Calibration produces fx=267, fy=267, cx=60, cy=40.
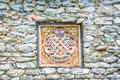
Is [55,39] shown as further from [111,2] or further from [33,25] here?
[111,2]

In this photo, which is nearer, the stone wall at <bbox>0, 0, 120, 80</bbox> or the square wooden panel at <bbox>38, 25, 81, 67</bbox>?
the stone wall at <bbox>0, 0, 120, 80</bbox>

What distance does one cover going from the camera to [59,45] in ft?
12.8

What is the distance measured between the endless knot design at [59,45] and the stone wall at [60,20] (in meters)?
0.17

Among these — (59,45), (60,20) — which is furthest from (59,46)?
(60,20)

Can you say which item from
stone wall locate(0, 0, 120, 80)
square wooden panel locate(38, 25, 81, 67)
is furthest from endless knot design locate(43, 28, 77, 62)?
stone wall locate(0, 0, 120, 80)

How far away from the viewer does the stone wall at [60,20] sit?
3787mm

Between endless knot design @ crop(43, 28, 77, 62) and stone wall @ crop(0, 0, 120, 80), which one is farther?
endless knot design @ crop(43, 28, 77, 62)

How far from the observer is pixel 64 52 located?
3900 millimetres

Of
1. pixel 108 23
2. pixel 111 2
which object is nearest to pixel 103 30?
pixel 108 23

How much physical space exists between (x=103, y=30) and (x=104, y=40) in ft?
0.47

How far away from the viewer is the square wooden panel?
12.8 ft

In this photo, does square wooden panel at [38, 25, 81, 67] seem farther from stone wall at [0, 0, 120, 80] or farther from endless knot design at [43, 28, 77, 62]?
stone wall at [0, 0, 120, 80]

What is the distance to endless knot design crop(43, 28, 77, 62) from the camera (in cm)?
389

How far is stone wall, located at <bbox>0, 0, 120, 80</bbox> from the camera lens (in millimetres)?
3787
